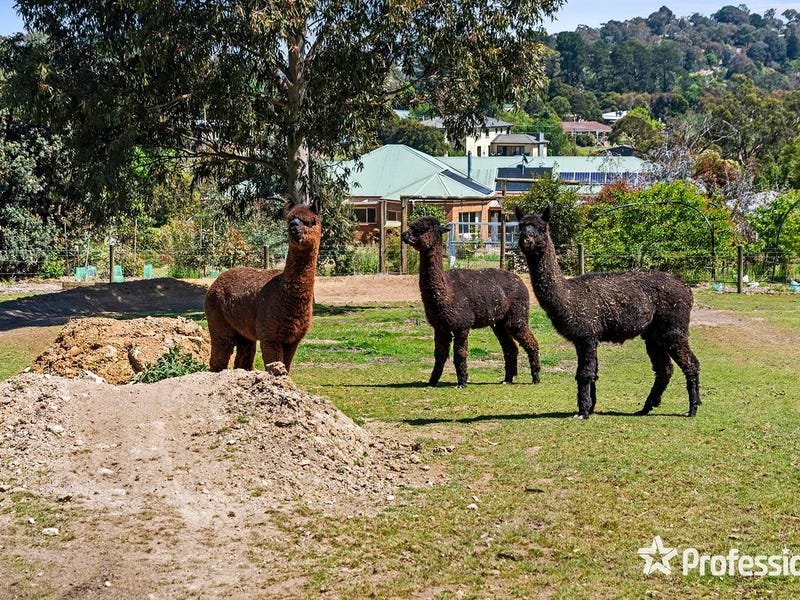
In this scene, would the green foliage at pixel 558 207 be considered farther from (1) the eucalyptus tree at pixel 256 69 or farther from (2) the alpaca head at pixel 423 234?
(2) the alpaca head at pixel 423 234

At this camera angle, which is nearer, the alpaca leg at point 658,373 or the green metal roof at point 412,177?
the alpaca leg at point 658,373

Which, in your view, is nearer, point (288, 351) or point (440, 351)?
point (288, 351)

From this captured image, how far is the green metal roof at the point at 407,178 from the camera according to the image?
5912 centimetres

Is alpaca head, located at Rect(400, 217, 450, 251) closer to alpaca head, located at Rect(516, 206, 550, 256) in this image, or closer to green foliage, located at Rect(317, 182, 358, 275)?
alpaca head, located at Rect(516, 206, 550, 256)

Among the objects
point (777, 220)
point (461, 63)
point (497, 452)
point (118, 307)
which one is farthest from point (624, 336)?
point (777, 220)

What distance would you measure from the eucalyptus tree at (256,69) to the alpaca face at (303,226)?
1184 centimetres

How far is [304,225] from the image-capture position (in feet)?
38.4

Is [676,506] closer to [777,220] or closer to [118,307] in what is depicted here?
[118,307]

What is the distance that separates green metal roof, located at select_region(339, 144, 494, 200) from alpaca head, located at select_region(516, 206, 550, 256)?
4562cm

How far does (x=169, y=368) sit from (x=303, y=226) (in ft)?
7.34

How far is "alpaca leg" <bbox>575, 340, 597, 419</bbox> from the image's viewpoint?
470 inches

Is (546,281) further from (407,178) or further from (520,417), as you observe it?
(407,178)

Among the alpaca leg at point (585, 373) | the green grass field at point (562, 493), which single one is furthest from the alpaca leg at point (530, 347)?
the alpaca leg at point (585, 373)

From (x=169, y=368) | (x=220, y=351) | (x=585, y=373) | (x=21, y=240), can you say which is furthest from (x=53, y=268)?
(x=585, y=373)
